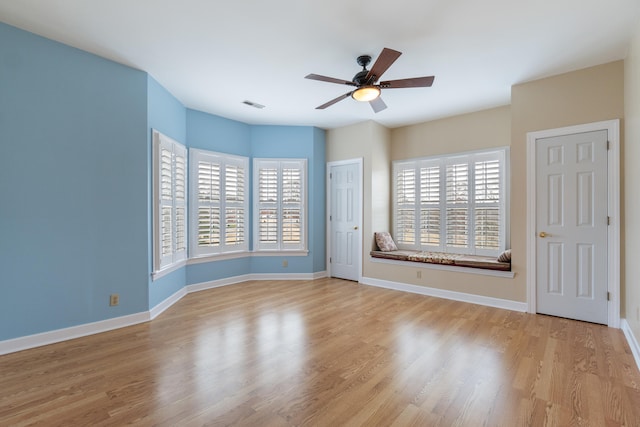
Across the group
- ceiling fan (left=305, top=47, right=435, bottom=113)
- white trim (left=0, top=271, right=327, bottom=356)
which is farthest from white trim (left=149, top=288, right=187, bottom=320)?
ceiling fan (left=305, top=47, right=435, bottom=113)

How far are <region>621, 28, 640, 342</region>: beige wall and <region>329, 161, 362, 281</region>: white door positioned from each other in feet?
10.7

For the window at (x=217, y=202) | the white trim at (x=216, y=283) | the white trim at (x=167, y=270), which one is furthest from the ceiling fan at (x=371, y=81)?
the white trim at (x=216, y=283)

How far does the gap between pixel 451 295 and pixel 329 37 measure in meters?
3.63

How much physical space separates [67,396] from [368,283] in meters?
4.01

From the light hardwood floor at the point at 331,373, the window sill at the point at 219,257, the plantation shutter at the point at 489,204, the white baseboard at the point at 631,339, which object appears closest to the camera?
the light hardwood floor at the point at 331,373

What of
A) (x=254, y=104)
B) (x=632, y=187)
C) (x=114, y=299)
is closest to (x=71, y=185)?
(x=114, y=299)

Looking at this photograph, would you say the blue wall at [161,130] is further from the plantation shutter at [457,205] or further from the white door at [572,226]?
the white door at [572,226]

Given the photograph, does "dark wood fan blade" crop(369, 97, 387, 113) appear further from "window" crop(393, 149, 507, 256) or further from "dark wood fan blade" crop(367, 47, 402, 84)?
"window" crop(393, 149, 507, 256)

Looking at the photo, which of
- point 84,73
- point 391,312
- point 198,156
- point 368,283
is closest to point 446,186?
point 368,283

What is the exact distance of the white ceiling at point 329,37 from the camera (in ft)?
7.64

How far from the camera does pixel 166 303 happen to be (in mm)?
3818

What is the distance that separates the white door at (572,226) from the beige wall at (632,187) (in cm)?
20

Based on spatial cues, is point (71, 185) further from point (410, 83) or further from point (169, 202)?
point (410, 83)

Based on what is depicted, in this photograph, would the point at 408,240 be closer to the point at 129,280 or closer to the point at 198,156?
the point at 198,156
